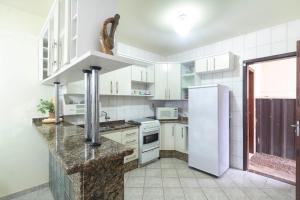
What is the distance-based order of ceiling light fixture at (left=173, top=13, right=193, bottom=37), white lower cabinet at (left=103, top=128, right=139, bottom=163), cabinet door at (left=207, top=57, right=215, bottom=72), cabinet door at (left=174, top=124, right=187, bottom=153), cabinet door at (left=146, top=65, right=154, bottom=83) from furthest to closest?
cabinet door at (left=146, top=65, right=154, bottom=83), cabinet door at (left=174, top=124, right=187, bottom=153), cabinet door at (left=207, top=57, right=215, bottom=72), white lower cabinet at (left=103, top=128, right=139, bottom=163), ceiling light fixture at (left=173, top=13, right=193, bottom=37)

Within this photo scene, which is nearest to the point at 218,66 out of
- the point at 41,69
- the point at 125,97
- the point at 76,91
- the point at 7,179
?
the point at 125,97

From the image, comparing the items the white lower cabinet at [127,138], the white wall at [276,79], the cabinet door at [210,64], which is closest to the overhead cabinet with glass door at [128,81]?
the white lower cabinet at [127,138]

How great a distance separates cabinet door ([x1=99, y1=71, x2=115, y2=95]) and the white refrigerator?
57.1 inches

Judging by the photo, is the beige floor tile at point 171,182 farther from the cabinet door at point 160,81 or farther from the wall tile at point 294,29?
the wall tile at point 294,29

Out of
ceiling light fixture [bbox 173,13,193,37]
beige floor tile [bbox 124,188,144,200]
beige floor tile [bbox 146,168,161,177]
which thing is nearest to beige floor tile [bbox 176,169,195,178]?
beige floor tile [bbox 146,168,161,177]

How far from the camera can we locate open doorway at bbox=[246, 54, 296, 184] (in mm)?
3389

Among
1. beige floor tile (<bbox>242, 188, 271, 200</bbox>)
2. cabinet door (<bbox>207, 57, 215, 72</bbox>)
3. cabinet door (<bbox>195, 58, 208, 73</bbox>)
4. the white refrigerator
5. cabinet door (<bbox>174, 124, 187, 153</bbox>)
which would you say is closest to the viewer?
beige floor tile (<bbox>242, 188, 271, 200</bbox>)

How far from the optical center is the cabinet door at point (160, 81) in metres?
3.73

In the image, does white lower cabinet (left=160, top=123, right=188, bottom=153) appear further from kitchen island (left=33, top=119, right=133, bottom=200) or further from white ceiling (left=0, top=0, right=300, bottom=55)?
kitchen island (left=33, top=119, right=133, bottom=200)

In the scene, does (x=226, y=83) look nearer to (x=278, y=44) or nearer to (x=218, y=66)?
(x=218, y=66)

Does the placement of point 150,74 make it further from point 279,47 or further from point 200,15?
point 279,47

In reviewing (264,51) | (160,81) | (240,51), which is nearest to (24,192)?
(160,81)

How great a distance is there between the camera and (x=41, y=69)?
2.28 metres

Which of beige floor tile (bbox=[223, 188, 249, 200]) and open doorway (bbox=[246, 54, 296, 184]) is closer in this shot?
beige floor tile (bbox=[223, 188, 249, 200])
